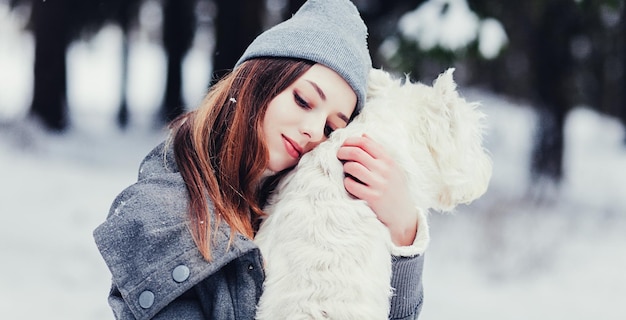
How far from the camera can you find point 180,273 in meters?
1.60

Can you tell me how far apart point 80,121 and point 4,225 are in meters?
6.74

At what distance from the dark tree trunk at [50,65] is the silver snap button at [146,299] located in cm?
992

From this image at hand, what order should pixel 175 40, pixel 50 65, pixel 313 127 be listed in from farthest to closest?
pixel 175 40, pixel 50 65, pixel 313 127

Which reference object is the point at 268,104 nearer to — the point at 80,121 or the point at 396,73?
the point at 396,73

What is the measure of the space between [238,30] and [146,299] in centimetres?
655

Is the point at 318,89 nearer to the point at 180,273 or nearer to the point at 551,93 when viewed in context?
the point at 180,273

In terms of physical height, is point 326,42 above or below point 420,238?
above

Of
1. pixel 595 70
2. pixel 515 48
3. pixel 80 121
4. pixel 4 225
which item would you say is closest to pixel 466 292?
pixel 4 225

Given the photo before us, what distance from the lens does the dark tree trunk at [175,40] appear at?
38.9ft

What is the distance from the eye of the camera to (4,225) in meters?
6.64

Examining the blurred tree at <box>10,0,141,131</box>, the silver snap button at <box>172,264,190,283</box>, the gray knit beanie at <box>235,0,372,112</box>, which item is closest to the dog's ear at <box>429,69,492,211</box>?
the gray knit beanie at <box>235,0,372,112</box>

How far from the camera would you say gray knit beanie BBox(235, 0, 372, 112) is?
180cm

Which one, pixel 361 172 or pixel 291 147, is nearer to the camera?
pixel 361 172

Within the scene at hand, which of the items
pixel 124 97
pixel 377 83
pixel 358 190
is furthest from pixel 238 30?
pixel 124 97
